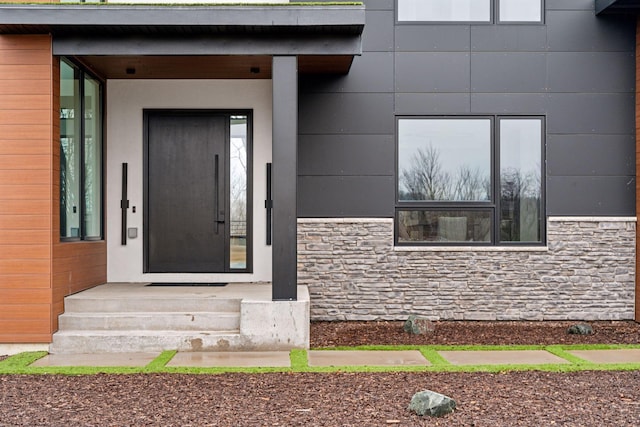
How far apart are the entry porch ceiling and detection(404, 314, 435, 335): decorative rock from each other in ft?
10.2

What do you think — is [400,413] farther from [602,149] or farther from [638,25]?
[638,25]

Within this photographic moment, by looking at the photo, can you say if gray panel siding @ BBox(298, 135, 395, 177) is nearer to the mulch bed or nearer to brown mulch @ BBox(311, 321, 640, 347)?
brown mulch @ BBox(311, 321, 640, 347)

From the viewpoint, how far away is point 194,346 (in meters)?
6.14

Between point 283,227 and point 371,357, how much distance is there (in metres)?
1.55

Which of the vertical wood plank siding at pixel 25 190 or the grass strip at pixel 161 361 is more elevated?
the vertical wood plank siding at pixel 25 190

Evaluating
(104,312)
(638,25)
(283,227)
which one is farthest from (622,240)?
(104,312)

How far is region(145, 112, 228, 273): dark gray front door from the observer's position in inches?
318

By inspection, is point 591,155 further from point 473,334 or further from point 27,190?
point 27,190

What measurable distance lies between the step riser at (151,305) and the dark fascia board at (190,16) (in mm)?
2797

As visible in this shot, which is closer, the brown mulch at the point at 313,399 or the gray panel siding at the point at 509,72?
the brown mulch at the point at 313,399

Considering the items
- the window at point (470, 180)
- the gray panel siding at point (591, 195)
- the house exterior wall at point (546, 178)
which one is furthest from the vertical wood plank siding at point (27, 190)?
the gray panel siding at point (591, 195)

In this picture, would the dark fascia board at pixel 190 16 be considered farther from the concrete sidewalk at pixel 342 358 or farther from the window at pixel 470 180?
the concrete sidewalk at pixel 342 358

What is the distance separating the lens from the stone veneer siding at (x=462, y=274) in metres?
7.76

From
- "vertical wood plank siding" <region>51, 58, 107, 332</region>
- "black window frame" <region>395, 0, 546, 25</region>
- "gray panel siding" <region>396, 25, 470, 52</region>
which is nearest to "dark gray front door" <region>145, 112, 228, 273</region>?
"vertical wood plank siding" <region>51, 58, 107, 332</region>
